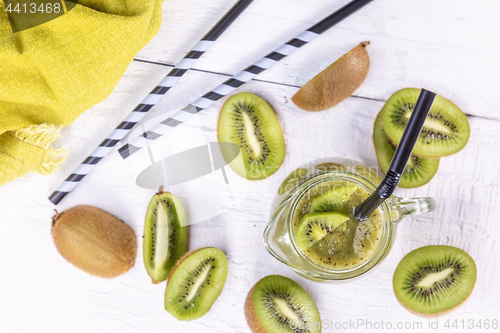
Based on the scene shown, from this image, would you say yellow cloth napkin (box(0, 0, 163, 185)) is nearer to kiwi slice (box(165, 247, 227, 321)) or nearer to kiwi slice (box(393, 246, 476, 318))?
kiwi slice (box(165, 247, 227, 321))

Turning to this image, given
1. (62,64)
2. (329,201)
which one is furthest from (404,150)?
(62,64)

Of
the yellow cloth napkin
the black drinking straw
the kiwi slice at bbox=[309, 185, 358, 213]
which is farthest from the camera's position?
the yellow cloth napkin

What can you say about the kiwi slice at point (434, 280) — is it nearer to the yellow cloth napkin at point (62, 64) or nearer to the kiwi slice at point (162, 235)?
the kiwi slice at point (162, 235)

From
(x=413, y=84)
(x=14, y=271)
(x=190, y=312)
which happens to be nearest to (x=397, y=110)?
(x=413, y=84)

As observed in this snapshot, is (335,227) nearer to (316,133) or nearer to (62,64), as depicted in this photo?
(316,133)

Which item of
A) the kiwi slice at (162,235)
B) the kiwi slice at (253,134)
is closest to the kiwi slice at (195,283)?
the kiwi slice at (162,235)

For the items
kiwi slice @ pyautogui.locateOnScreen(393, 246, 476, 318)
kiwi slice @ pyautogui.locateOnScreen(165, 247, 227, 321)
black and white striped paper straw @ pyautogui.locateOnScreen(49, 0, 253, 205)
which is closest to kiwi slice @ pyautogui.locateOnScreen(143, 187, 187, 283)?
kiwi slice @ pyautogui.locateOnScreen(165, 247, 227, 321)
